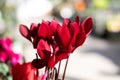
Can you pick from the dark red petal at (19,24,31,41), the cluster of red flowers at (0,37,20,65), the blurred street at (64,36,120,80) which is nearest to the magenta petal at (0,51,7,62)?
the cluster of red flowers at (0,37,20,65)

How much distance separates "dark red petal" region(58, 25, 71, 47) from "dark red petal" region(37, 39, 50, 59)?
0.03 metres

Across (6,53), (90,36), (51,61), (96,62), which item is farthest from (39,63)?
(90,36)

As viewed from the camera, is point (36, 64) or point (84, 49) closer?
point (36, 64)

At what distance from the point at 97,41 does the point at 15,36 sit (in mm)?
4707

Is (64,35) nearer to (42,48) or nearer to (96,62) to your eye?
(42,48)

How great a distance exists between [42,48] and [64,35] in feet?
0.15

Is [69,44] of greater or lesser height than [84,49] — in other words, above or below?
above

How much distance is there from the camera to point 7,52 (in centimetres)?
131

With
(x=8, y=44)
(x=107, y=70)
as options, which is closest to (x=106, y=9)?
(x=107, y=70)

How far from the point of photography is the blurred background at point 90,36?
16.0 ft

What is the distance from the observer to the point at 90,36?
962 cm

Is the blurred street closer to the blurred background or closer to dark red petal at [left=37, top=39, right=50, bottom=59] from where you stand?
the blurred background

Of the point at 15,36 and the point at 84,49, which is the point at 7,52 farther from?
the point at 84,49

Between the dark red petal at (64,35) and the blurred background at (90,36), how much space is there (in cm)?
83
